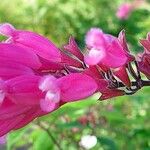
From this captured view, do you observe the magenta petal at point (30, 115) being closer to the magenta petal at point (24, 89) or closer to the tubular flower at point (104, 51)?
the magenta petal at point (24, 89)

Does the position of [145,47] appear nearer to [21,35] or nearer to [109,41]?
[109,41]

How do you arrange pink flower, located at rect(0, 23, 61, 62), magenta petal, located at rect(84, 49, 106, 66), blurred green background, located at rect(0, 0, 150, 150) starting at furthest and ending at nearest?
1. blurred green background, located at rect(0, 0, 150, 150)
2. pink flower, located at rect(0, 23, 61, 62)
3. magenta petal, located at rect(84, 49, 106, 66)

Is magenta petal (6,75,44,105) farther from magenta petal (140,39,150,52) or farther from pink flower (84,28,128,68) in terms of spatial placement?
magenta petal (140,39,150,52)

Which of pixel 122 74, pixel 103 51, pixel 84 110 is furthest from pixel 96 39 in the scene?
pixel 84 110

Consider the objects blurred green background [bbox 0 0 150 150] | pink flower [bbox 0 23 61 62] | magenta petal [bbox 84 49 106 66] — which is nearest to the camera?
magenta petal [bbox 84 49 106 66]

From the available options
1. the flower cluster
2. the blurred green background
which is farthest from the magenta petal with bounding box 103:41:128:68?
the blurred green background

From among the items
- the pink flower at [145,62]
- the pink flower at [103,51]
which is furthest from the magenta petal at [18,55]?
the pink flower at [145,62]

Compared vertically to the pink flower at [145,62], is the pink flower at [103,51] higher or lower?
higher

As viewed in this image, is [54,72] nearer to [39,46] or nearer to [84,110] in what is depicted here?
[39,46]
